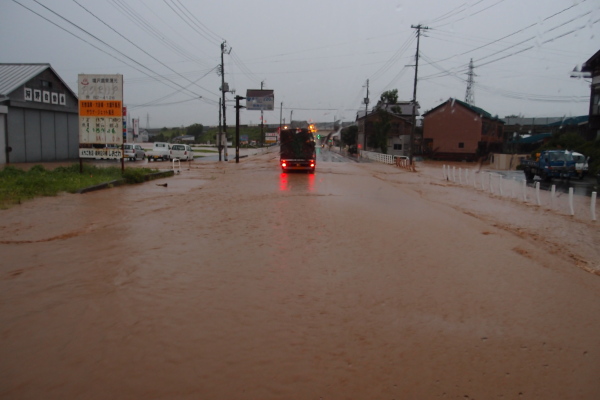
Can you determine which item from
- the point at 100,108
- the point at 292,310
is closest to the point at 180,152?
the point at 100,108

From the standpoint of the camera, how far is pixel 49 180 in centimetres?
1709

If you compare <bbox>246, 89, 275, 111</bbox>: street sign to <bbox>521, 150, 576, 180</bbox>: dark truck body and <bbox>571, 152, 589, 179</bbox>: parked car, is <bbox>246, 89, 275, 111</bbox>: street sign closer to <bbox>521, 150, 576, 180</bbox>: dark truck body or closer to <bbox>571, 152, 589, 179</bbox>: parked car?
<bbox>521, 150, 576, 180</bbox>: dark truck body

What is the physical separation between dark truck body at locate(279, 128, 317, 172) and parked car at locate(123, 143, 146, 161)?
636 inches

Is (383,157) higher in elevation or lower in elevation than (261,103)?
lower

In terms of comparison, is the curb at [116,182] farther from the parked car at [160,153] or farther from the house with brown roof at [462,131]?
the house with brown roof at [462,131]

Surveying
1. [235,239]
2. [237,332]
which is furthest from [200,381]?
[235,239]

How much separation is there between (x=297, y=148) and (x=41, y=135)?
17.2 m

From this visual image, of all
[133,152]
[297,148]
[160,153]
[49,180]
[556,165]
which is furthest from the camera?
[160,153]

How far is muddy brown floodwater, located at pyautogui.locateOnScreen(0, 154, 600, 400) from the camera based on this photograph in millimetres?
4145

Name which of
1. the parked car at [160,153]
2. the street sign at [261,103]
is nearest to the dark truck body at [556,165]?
the parked car at [160,153]

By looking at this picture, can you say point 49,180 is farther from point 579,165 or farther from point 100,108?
point 579,165

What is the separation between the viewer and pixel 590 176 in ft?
100

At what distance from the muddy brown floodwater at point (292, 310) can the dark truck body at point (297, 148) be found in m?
18.2

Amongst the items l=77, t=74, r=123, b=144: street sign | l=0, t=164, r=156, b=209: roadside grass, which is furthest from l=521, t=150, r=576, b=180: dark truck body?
l=77, t=74, r=123, b=144: street sign
